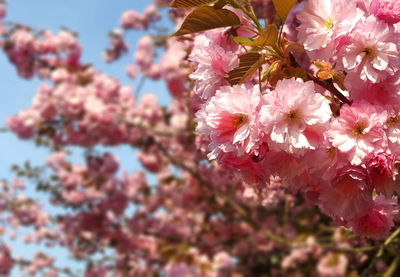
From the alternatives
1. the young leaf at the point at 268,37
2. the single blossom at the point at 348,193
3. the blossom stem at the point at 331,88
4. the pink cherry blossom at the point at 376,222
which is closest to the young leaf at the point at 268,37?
the young leaf at the point at 268,37

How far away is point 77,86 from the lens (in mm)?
5262

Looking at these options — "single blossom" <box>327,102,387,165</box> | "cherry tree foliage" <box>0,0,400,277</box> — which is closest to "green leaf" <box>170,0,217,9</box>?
"cherry tree foliage" <box>0,0,400,277</box>

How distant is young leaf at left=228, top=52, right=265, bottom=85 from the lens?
2.75 ft

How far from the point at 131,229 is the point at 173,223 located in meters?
0.68

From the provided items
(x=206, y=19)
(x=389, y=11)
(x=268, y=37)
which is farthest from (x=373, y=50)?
(x=206, y=19)

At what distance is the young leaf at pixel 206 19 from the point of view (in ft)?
2.76

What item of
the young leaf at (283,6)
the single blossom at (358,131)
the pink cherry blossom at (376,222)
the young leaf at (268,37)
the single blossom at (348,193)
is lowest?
the pink cherry blossom at (376,222)

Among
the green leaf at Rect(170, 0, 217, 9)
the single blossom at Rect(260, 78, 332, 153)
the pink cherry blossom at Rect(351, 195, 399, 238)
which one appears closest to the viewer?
the single blossom at Rect(260, 78, 332, 153)

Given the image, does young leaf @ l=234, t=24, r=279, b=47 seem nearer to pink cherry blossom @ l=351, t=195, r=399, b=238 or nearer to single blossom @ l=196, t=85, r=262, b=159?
single blossom @ l=196, t=85, r=262, b=159

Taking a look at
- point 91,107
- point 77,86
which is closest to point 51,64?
point 77,86

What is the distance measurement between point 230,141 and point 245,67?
0.14 metres

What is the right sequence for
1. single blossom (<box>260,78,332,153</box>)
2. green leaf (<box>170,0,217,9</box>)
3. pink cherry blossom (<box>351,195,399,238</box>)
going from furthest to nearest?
1. pink cherry blossom (<box>351,195,399,238</box>)
2. green leaf (<box>170,0,217,9</box>)
3. single blossom (<box>260,78,332,153</box>)

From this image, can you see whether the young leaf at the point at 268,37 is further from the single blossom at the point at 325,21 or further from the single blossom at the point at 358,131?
the single blossom at the point at 358,131

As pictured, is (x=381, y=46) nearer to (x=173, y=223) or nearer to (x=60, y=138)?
(x=60, y=138)
